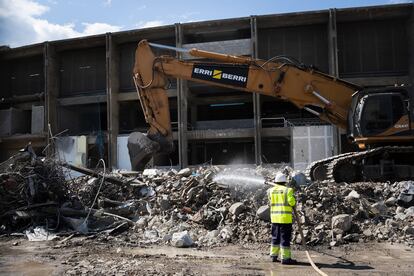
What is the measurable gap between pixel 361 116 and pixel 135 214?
6.63m

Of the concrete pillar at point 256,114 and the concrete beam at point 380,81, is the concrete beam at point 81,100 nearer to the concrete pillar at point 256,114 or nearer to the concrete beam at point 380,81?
the concrete pillar at point 256,114

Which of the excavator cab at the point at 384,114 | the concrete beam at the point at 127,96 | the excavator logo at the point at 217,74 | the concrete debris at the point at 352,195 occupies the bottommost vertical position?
the concrete debris at the point at 352,195

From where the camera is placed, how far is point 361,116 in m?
12.0

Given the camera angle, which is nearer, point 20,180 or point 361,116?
point 20,180

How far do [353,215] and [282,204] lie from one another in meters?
2.79

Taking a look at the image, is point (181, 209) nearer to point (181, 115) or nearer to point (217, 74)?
point (217, 74)

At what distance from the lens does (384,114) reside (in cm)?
1196

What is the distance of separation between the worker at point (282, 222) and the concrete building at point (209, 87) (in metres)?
17.6

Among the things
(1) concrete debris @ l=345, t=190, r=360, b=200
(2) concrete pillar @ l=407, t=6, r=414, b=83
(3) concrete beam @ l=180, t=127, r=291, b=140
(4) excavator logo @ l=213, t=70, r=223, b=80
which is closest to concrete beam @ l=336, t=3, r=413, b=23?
(2) concrete pillar @ l=407, t=6, r=414, b=83

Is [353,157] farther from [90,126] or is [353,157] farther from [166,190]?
[90,126]

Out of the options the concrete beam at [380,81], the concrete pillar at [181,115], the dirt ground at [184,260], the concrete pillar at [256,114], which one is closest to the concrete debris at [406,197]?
the dirt ground at [184,260]

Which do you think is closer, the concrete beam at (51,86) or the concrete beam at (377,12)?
the concrete beam at (377,12)

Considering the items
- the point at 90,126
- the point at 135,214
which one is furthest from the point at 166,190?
the point at 90,126

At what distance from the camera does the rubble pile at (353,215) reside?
8383mm
